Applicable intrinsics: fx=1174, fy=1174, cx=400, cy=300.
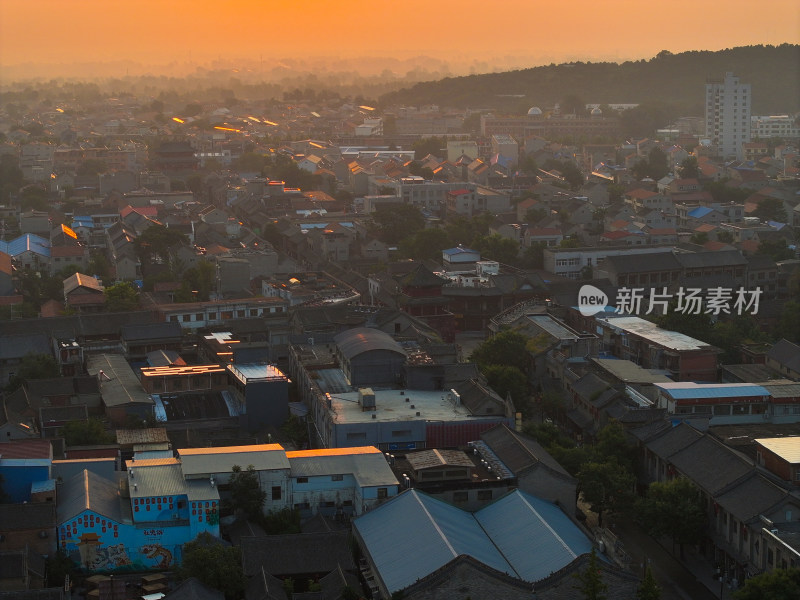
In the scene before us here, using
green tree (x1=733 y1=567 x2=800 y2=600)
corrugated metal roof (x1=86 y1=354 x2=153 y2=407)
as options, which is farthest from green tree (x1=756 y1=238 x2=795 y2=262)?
green tree (x1=733 y1=567 x2=800 y2=600)

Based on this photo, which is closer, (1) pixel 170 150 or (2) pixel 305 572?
(2) pixel 305 572

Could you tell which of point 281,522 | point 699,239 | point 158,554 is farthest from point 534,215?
point 158,554

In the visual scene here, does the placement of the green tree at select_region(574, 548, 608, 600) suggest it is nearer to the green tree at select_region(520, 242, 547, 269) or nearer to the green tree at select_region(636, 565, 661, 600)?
the green tree at select_region(636, 565, 661, 600)

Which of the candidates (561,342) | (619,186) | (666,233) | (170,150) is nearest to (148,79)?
(170,150)

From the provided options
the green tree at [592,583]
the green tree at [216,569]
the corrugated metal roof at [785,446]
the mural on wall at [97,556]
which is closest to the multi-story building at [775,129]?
the corrugated metal roof at [785,446]

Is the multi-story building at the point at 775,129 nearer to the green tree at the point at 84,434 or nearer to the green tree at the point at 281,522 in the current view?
the green tree at the point at 84,434

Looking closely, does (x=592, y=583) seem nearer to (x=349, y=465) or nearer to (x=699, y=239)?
(x=349, y=465)

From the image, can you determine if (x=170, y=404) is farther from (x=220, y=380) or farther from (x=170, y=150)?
(x=170, y=150)
